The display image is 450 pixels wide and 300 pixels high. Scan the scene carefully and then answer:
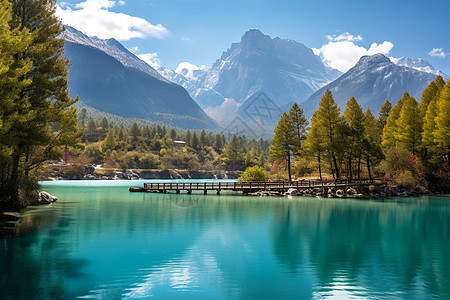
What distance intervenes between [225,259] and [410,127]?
5234 cm

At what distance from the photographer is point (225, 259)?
16438mm

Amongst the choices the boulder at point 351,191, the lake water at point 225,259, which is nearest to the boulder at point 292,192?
the boulder at point 351,191

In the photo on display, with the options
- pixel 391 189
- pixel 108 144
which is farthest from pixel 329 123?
pixel 108 144

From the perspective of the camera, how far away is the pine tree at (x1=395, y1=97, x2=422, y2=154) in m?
58.1

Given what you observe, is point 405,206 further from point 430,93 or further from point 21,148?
point 21,148

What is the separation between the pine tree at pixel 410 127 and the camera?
191ft

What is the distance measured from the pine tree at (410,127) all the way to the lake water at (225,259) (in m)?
32.2

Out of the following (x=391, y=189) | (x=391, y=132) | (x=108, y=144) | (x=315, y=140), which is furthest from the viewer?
(x=108, y=144)

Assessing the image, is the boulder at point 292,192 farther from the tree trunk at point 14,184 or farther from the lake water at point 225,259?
the tree trunk at point 14,184

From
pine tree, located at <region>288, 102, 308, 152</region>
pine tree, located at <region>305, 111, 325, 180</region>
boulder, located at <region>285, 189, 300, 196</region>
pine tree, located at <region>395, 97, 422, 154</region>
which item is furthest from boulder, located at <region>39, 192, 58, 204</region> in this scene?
pine tree, located at <region>395, 97, 422, 154</region>

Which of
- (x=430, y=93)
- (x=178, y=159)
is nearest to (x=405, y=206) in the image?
(x=430, y=93)

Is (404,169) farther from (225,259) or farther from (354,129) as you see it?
(225,259)

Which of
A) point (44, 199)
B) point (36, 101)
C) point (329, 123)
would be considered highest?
point (329, 123)

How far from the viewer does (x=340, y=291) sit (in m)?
12.2
